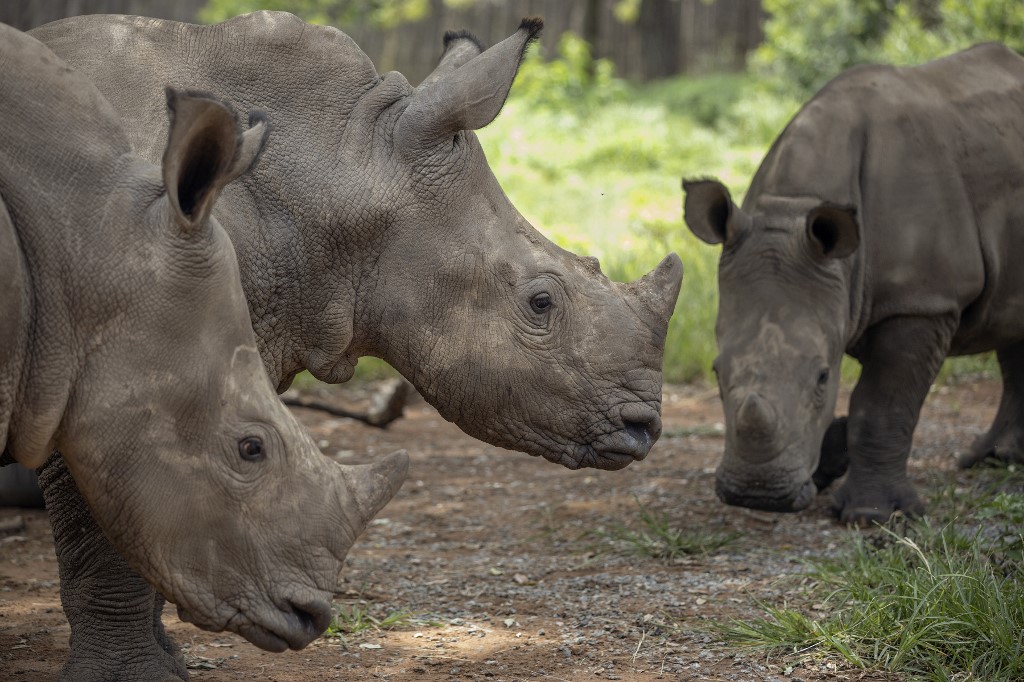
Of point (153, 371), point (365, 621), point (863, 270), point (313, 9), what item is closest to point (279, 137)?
point (153, 371)

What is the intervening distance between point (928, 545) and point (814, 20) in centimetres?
1278

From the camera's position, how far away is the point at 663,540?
634 centimetres

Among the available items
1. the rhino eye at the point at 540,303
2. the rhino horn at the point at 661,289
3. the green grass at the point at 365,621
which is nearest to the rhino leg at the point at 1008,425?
the rhino horn at the point at 661,289

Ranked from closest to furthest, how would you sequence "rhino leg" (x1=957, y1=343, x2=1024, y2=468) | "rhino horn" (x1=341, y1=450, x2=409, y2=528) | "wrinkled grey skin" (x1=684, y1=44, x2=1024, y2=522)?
1. "rhino horn" (x1=341, y1=450, x2=409, y2=528)
2. "wrinkled grey skin" (x1=684, y1=44, x2=1024, y2=522)
3. "rhino leg" (x1=957, y1=343, x2=1024, y2=468)

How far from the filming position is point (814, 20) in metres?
17.2

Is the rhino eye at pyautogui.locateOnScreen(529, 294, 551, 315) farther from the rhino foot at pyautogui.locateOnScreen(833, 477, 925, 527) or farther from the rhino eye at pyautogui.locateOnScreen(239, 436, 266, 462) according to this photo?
the rhino foot at pyautogui.locateOnScreen(833, 477, 925, 527)

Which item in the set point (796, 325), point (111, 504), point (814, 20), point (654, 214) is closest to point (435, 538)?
point (796, 325)

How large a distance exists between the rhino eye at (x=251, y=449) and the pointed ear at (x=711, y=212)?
3.49m

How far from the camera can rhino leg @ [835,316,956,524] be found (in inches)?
263

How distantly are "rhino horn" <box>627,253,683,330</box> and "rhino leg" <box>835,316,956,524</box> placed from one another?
2327 mm

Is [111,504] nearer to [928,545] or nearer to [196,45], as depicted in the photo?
[196,45]

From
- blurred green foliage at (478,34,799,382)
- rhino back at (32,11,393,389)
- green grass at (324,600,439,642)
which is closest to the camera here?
rhino back at (32,11,393,389)

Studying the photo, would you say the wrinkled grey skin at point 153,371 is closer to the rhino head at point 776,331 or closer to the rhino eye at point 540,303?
the rhino eye at point 540,303

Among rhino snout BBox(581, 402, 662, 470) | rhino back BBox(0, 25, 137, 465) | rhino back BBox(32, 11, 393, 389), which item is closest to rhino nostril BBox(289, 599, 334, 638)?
rhino back BBox(0, 25, 137, 465)
